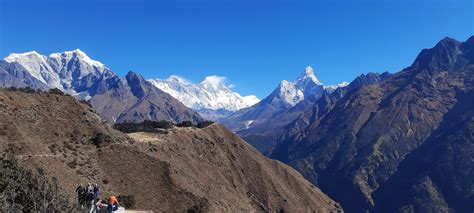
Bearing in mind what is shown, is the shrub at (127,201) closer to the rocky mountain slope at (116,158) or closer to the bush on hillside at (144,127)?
the rocky mountain slope at (116,158)

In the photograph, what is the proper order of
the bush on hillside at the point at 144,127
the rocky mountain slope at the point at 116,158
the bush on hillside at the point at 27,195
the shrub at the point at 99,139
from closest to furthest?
the bush on hillside at the point at 27,195, the rocky mountain slope at the point at 116,158, the shrub at the point at 99,139, the bush on hillside at the point at 144,127

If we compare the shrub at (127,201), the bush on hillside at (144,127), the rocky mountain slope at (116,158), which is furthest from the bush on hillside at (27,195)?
the bush on hillside at (144,127)

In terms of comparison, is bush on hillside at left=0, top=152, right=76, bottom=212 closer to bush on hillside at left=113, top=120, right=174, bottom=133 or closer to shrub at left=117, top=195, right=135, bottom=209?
shrub at left=117, top=195, right=135, bottom=209

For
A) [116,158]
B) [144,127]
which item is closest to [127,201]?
[116,158]

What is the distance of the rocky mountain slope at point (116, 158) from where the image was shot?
81.6 metres

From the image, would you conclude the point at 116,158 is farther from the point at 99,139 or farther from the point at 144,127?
the point at 144,127

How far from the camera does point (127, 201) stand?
78438mm

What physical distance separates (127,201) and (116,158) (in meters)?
16.7

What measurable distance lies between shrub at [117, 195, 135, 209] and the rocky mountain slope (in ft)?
7.79

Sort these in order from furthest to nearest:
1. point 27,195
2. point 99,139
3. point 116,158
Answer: point 99,139 → point 116,158 → point 27,195

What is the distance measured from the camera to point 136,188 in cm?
8756

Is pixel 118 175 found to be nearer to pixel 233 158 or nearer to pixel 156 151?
pixel 156 151

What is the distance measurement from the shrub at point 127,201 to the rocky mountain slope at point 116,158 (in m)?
2.38

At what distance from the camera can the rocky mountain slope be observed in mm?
81625
